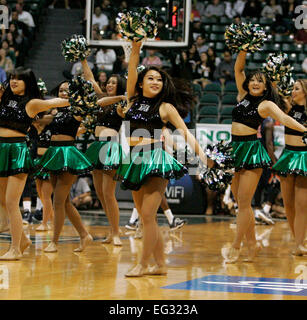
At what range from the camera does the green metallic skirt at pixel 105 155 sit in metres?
7.67

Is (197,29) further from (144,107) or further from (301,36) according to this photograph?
(144,107)

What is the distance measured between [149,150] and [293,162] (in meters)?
2.20

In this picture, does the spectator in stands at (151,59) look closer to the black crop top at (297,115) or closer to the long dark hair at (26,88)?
the black crop top at (297,115)

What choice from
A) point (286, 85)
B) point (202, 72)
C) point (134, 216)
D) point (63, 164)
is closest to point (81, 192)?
point (134, 216)

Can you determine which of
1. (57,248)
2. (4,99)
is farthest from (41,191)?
(4,99)

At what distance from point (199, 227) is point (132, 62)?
4946mm

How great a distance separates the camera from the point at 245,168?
6.58m

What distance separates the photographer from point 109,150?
774 centimetres

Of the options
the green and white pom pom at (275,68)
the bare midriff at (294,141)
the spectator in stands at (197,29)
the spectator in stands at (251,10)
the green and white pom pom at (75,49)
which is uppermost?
the spectator in stands at (251,10)

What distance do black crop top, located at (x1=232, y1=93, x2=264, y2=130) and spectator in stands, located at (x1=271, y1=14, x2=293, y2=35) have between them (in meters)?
9.46

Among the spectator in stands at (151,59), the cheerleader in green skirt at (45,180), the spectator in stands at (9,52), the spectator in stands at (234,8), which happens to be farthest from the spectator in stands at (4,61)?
the cheerleader in green skirt at (45,180)

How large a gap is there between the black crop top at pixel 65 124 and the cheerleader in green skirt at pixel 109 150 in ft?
2.10

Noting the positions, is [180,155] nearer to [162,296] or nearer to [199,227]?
[162,296]

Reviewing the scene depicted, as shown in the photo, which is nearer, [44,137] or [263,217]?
[44,137]
